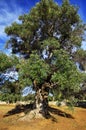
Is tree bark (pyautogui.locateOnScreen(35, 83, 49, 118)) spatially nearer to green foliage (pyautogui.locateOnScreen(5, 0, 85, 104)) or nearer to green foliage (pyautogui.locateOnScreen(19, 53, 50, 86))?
green foliage (pyautogui.locateOnScreen(5, 0, 85, 104))

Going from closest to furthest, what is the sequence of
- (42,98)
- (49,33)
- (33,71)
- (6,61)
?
(33,71) < (6,61) < (42,98) < (49,33)

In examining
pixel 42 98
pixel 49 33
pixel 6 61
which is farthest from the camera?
pixel 49 33

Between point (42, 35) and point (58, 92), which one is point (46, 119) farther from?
point (42, 35)

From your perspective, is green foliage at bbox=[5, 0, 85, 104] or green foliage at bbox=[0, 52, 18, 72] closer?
green foliage at bbox=[0, 52, 18, 72]

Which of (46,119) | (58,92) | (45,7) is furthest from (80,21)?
(46,119)

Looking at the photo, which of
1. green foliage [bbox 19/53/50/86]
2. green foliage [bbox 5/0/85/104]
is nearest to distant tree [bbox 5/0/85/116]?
green foliage [bbox 5/0/85/104]

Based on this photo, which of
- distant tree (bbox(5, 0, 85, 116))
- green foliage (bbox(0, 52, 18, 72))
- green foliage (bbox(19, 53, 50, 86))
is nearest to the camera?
green foliage (bbox(19, 53, 50, 86))

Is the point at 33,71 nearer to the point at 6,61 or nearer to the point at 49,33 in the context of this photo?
the point at 6,61

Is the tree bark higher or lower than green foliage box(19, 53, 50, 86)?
lower

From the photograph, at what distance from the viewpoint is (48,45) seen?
27328mm

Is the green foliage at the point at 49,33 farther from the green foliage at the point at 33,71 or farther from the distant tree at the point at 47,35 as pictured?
the green foliage at the point at 33,71

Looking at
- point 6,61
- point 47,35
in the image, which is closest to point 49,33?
point 47,35

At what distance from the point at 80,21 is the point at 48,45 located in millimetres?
6148

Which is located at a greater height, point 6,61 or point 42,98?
point 6,61
